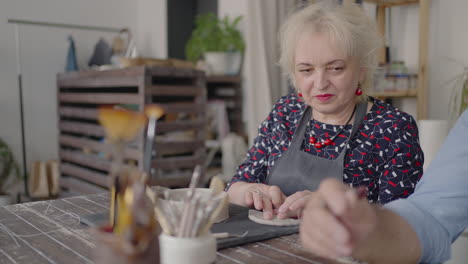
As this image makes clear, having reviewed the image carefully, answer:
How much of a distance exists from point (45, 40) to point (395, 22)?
3.19 m

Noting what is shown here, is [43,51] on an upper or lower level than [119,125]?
upper

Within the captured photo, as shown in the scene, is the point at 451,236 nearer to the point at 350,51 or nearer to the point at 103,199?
the point at 350,51

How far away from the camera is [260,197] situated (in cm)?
117

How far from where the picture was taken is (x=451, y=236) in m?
0.85

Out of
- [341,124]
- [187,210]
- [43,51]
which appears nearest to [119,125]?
[187,210]

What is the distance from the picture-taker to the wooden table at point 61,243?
79 centimetres

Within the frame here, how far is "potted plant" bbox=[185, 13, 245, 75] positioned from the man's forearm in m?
3.38

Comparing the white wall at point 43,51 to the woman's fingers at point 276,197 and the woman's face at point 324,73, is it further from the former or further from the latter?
the woman's fingers at point 276,197

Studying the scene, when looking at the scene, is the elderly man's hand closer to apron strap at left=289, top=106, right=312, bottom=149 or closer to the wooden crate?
apron strap at left=289, top=106, right=312, bottom=149

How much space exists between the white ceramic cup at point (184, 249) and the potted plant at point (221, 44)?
343 centimetres

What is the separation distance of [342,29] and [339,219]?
34.9 inches

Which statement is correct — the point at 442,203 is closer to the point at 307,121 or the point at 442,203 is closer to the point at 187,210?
the point at 187,210

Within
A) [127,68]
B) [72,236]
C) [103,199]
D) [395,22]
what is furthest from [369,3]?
[72,236]

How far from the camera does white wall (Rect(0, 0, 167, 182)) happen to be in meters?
4.12
